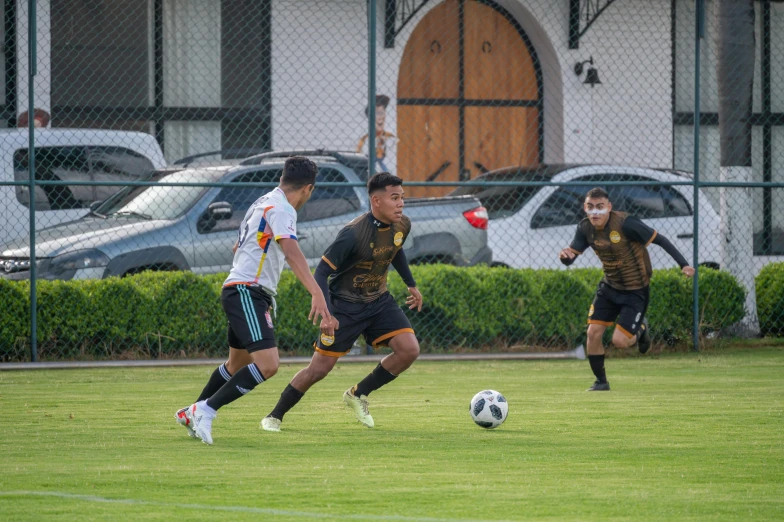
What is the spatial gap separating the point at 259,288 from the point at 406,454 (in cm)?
143

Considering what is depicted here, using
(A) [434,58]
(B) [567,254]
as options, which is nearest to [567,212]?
(B) [567,254]

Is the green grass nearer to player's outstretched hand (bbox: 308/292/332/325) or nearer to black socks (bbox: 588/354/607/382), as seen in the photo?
black socks (bbox: 588/354/607/382)

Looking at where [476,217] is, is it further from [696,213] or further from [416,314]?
[696,213]

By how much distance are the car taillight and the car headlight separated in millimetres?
4147

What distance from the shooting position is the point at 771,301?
1474 centimetres

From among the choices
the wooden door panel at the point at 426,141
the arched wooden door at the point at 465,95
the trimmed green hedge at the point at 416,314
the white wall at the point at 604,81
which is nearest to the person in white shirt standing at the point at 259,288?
the trimmed green hedge at the point at 416,314

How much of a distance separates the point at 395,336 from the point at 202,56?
404 inches

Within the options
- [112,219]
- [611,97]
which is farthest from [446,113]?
[112,219]

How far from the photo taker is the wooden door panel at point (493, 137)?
64.5ft

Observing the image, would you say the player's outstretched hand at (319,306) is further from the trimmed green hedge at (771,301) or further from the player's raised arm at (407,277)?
the trimmed green hedge at (771,301)

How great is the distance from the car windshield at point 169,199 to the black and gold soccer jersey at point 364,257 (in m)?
5.01

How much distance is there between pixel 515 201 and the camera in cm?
1530

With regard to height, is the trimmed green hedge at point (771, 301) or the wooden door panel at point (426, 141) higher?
the wooden door panel at point (426, 141)

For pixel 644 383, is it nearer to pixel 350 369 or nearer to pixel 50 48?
pixel 350 369
